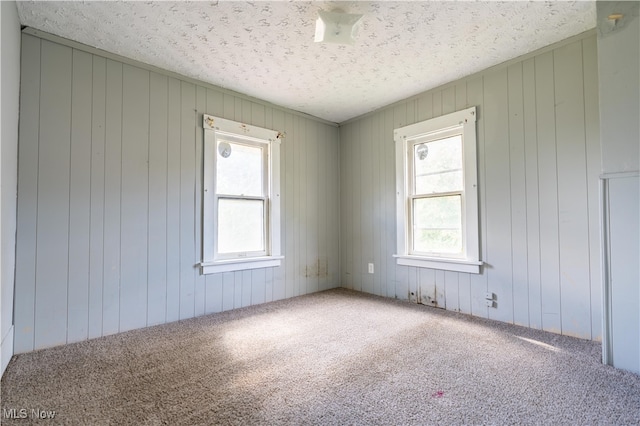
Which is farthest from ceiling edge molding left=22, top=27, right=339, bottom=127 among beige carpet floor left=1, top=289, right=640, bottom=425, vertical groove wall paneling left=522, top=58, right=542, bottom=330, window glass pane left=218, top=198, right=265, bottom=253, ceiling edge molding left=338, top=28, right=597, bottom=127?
vertical groove wall paneling left=522, top=58, right=542, bottom=330

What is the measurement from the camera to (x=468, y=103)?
2.83m

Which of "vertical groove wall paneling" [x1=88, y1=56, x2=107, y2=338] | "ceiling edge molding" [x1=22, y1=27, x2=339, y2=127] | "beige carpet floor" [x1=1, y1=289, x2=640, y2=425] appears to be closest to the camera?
"beige carpet floor" [x1=1, y1=289, x2=640, y2=425]

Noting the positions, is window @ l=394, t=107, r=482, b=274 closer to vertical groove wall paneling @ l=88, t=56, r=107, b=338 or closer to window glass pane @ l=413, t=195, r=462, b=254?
window glass pane @ l=413, t=195, r=462, b=254

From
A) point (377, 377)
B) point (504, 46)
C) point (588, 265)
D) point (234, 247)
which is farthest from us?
point (234, 247)

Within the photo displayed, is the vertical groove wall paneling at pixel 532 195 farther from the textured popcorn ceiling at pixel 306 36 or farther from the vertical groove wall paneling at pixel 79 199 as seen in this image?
the vertical groove wall paneling at pixel 79 199

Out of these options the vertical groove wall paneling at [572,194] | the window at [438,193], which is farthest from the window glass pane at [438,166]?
the vertical groove wall paneling at [572,194]

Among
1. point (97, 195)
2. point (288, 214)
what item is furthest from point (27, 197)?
point (288, 214)

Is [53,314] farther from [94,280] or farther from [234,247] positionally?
[234,247]

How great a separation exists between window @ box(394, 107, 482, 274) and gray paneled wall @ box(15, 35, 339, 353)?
175 centimetres

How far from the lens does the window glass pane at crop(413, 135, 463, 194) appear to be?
2947 mm

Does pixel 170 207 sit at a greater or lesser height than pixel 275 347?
greater

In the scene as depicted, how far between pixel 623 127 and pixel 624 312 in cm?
107

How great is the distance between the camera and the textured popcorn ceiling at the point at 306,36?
190 centimetres

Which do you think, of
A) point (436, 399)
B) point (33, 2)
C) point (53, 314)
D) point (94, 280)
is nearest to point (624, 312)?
→ point (436, 399)
